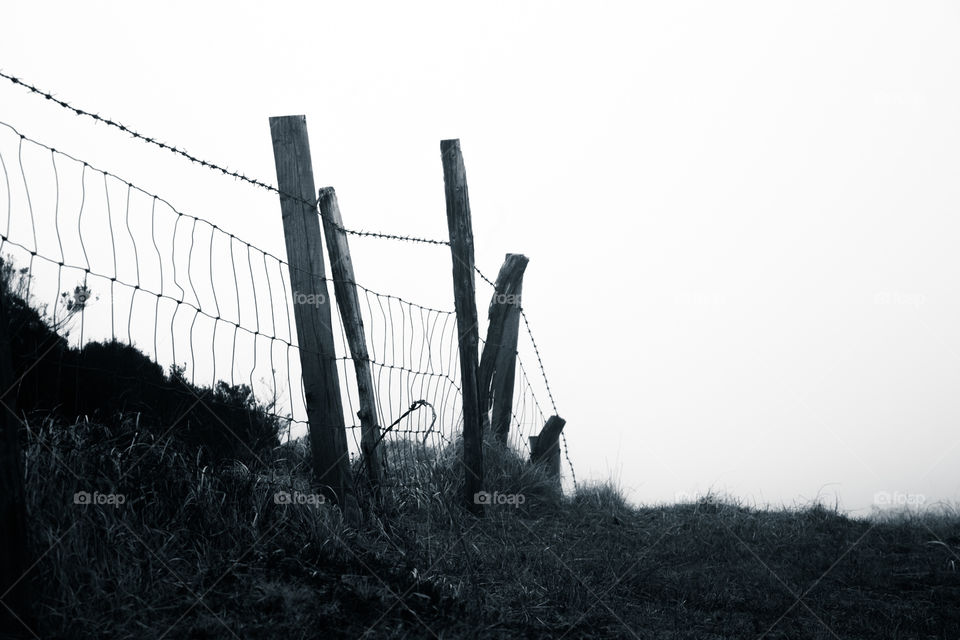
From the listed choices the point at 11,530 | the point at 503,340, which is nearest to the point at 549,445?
the point at 503,340

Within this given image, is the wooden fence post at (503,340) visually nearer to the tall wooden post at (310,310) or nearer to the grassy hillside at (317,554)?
the grassy hillside at (317,554)

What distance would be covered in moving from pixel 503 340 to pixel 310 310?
2670 mm

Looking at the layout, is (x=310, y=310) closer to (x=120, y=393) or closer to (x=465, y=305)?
(x=120, y=393)

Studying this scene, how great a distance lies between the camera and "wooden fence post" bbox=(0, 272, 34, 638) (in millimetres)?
2537

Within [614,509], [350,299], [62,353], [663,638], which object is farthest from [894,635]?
[62,353]

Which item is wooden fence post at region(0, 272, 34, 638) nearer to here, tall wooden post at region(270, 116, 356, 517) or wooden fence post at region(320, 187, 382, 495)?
tall wooden post at region(270, 116, 356, 517)

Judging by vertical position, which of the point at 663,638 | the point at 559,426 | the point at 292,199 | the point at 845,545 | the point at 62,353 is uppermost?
the point at 292,199

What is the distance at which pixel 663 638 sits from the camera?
3.61 meters

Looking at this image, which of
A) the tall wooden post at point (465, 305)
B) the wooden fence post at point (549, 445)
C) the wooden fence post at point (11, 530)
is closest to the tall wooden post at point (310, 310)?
the tall wooden post at point (465, 305)

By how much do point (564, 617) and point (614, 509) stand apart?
117 inches

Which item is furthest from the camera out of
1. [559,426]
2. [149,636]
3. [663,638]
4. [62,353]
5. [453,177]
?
[559,426]

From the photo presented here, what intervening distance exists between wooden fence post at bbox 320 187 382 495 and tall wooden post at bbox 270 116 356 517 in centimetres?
18

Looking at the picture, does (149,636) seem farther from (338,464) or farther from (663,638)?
(663,638)

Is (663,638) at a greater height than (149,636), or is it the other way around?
(149,636)
